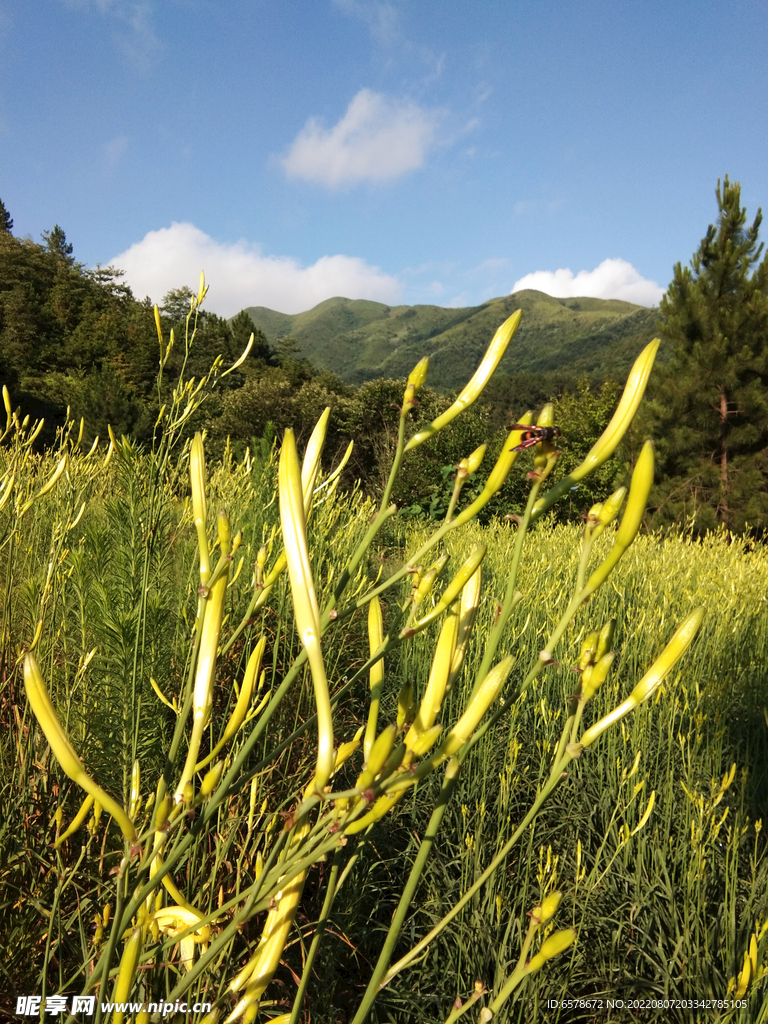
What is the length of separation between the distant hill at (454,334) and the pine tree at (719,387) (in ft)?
201

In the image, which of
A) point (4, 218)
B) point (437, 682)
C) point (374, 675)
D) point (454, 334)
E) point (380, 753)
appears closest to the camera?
point (380, 753)

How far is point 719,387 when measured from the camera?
7883 millimetres

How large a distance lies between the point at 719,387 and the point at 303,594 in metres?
8.89

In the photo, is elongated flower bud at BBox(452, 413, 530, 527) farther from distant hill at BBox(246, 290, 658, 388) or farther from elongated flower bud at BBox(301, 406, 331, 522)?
distant hill at BBox(246, 290, 658, 388)

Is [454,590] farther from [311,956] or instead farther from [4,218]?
[4,218]

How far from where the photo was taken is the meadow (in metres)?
0.45

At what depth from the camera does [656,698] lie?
1917 millimetres

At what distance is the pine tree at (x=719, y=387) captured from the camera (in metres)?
7.70

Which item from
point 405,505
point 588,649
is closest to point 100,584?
point 588,649

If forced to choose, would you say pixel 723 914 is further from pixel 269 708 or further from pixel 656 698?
pixel 269 708

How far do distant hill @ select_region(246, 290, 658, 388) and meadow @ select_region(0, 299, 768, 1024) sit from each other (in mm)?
69377

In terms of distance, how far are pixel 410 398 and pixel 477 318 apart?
484 ft

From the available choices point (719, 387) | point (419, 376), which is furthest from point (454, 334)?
point (419, 376)

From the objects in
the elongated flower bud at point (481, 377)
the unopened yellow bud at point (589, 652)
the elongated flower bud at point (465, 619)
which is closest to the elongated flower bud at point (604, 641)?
the unopened yellow bud at point (589, 652)
